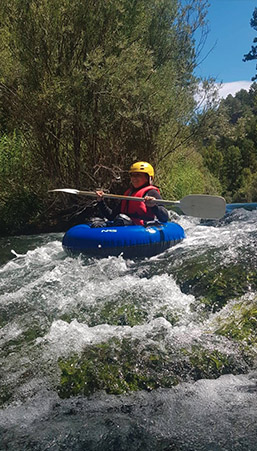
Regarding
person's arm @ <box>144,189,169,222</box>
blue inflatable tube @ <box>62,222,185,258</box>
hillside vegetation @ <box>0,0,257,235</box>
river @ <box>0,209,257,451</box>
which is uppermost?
hillside vegetation @ <box>0,0,257,235</box>

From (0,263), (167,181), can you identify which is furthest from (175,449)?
(167,181)

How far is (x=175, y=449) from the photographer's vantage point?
1746 mm

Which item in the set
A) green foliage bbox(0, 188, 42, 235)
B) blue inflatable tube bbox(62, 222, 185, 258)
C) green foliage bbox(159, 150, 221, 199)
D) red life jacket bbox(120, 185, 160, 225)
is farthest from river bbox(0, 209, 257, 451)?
green foliage bbox(159, 150, 221, 199)

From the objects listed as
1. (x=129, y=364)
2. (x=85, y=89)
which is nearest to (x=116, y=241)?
(x=129, y=364)

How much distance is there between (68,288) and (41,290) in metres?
0.24

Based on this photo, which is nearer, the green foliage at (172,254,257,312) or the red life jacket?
the green foliage at (172,254,257,312)

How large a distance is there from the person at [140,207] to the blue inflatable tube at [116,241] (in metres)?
0.29

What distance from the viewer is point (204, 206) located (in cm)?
510

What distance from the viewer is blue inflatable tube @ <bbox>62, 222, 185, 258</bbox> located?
15.8 feet

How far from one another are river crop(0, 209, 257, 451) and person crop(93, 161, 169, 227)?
1214 mm

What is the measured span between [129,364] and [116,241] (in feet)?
8.19

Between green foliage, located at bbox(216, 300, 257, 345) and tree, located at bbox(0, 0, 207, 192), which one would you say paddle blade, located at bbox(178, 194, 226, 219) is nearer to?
green foliage, located at bbox(216, 300, 257, 345)

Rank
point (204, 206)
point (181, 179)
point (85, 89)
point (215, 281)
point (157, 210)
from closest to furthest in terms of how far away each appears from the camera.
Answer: point (215, 281) < point (204, 206) < point (157, 210) < point (85, 89) < point (181, 179)

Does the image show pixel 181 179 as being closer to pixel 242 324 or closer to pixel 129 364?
pixel 242 324
